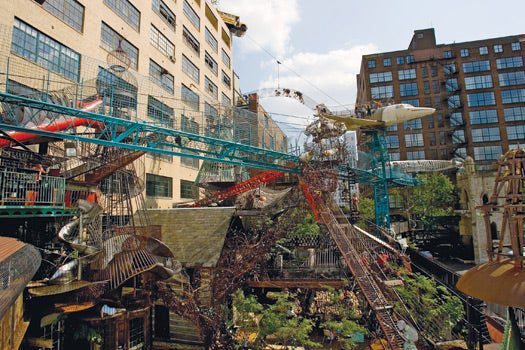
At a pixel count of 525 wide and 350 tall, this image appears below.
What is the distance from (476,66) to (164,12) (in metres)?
56.1

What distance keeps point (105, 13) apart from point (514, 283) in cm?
2317

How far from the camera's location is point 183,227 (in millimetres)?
17375

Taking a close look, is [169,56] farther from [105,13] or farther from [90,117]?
[90,117]

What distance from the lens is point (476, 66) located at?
57562 mm

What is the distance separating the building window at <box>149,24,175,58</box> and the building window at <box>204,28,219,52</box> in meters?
8.54

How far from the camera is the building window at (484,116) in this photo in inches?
2184

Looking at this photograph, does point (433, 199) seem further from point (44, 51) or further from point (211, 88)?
point (44, 51)

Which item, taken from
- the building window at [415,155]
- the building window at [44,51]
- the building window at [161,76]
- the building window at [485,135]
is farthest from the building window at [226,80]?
the building window at [485,135]

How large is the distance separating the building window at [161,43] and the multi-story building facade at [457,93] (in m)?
41.3

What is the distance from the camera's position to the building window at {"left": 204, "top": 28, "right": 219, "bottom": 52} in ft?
117

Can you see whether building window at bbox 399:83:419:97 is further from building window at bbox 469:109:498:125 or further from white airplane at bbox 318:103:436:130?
white airplane at bbox 318:103:436:130

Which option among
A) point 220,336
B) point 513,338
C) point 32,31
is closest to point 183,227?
point 220,336

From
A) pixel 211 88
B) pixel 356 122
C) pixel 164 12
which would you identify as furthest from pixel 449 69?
pixel 164 12

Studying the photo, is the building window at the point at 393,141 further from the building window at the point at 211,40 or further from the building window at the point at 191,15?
the building window at the point at 191,15
